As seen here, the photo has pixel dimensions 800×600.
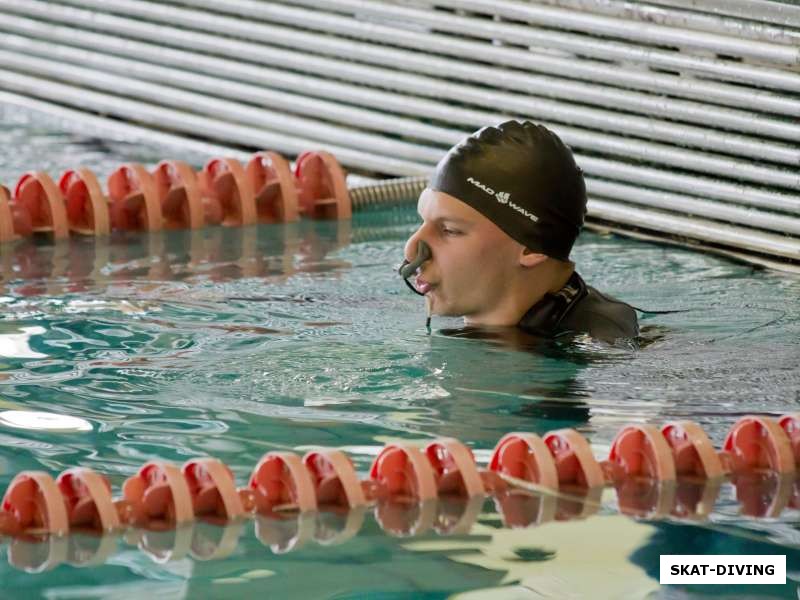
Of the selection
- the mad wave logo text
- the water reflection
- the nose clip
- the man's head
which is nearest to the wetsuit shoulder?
the man's head

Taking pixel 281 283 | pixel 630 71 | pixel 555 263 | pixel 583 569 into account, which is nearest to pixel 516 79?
pixel 630 71

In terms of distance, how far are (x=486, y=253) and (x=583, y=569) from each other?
1732 millimetres

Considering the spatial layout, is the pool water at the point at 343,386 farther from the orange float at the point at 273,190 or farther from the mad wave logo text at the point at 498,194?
the mad wave logo text at the point at 498,194

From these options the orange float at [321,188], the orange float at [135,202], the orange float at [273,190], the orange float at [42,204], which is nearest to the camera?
the orange float at [42,204]

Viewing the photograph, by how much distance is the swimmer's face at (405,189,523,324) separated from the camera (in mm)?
4812

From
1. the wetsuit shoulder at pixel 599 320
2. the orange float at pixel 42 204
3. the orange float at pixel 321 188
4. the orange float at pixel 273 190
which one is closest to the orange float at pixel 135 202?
the orange float at pixel 42 204

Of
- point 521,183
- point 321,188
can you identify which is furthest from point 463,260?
→ point 321,188

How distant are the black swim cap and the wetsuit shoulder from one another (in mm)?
182

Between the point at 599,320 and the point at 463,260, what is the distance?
1.46 ft

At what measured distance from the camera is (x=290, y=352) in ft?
16.2

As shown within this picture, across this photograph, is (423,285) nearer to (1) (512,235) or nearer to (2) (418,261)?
(2) (418,261)

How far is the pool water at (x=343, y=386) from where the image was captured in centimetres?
329

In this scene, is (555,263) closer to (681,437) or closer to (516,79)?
(681,437)

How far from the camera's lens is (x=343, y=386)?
457 cm
